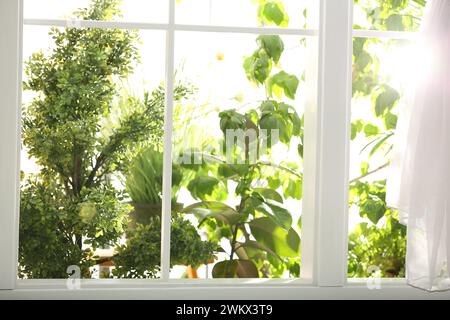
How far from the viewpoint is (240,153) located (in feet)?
11.0

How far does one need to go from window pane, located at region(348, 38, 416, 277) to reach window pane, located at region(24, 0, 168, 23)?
100 centimetres

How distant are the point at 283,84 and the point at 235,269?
0.96 meters

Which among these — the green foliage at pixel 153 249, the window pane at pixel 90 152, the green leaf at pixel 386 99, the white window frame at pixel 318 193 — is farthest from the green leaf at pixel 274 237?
the green leaf at pixel 386 99

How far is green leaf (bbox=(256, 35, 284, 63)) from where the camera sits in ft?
11.0

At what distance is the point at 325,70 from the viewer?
321 cm

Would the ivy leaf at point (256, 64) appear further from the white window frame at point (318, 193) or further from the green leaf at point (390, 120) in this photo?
the green leaf at point (390, 120)

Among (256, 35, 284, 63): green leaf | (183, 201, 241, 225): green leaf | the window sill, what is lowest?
the window sill

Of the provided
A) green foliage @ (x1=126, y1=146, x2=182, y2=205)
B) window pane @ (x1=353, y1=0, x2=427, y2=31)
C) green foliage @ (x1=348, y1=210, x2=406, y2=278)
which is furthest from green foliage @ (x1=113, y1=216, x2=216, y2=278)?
window pane @ (x1=353, y1=0, x2=427, y2=31)

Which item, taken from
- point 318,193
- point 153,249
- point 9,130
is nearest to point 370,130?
point 318,193

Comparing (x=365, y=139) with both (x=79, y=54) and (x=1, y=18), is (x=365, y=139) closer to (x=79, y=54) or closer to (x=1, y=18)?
(x=79, y=54)

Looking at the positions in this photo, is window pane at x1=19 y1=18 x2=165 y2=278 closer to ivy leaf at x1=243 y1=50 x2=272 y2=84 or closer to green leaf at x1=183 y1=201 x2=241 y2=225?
green leaf at x1=183 y1=201 x2=241 y2=225

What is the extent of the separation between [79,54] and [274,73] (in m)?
0.96

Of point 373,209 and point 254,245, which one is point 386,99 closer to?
point 373,209

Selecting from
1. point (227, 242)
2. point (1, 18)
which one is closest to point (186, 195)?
point (227, 242)
